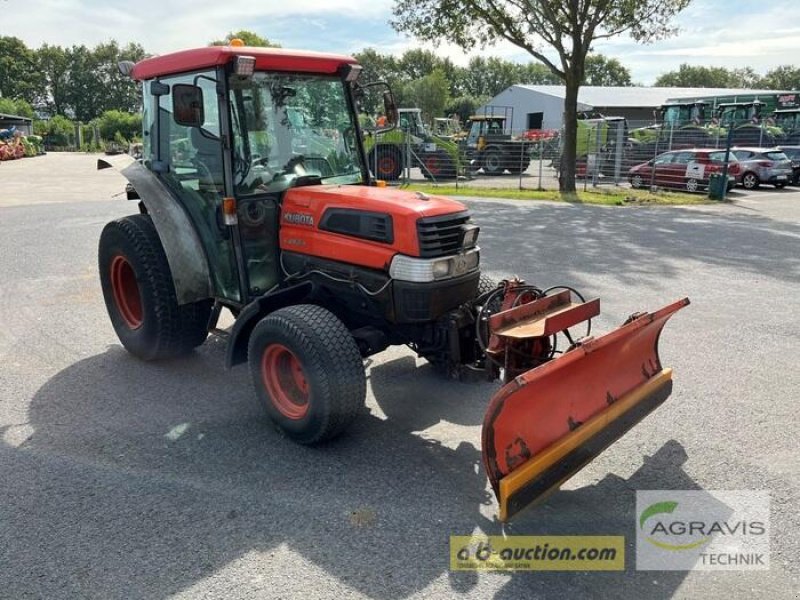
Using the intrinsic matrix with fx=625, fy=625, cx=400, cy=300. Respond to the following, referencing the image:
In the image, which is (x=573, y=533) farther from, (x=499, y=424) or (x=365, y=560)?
(x=365, y=560)

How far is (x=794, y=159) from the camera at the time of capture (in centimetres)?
2133

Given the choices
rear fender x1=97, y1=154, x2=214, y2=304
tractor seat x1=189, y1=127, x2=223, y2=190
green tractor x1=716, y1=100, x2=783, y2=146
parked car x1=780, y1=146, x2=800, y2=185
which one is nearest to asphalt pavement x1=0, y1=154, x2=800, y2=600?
rear fender x1=97, y1=154, x2=214, y2=304

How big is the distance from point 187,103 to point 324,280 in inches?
54.1

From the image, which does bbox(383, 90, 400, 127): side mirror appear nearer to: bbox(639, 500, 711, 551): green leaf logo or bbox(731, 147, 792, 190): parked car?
bbox(639, 500, 711, 551): green leaf logo

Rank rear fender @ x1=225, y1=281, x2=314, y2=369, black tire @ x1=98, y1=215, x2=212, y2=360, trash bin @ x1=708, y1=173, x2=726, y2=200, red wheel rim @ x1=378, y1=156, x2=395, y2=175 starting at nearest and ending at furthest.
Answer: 1. rear fender @ x1=225, y1=281, x2=314, y2=369
2. black tire @ x1=98, y1=215, x2=212, y2=360
3. trash bin @ x1=708, y1=173, x2=726, y2=200
4. red wheel rim @ x1=378, y1=156, x2=395, y2=175

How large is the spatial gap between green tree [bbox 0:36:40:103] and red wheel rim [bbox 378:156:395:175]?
75260mm

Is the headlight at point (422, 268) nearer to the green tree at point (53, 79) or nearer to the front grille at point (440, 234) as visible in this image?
the front grille at point (440, 234)

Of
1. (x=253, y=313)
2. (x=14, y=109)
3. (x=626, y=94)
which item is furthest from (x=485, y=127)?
(x=14, y=109)

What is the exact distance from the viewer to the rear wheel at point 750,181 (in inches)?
786

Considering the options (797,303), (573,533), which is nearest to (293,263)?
(573,533)

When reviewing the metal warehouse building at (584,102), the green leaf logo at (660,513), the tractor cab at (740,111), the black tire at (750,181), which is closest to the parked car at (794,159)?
the black tire at (750,181)

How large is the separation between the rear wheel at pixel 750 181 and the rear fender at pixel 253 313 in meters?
20.1

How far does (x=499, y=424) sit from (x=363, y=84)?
2.96 m

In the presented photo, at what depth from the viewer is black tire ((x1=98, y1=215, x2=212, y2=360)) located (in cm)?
474
